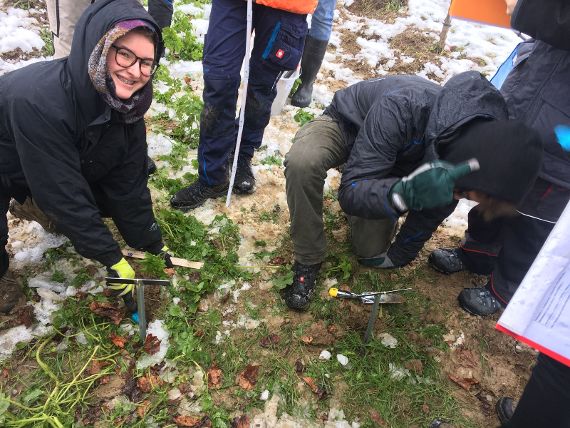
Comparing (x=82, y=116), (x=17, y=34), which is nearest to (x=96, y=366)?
(x=82, y=116)

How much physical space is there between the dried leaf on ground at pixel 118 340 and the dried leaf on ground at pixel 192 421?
52cm

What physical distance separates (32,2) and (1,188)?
4.20 m

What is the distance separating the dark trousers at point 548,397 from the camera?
166 cm

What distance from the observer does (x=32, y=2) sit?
5277 millimetres

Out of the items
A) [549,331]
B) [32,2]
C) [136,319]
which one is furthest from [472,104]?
[32,2]

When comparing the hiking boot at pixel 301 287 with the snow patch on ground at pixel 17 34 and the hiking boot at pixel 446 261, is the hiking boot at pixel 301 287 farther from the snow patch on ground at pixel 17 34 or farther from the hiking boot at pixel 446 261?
the snow patch on ground at pixel 17 34

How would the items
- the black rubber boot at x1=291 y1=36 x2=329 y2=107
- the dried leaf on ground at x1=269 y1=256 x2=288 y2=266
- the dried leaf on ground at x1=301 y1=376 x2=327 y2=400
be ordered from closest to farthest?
1. the dried leaf on ground at x1=301 y1=376 x2=327 y2=400
2. the dried leaf on ground at x1=269 y1=256 x2=288 y2=266
3. the black rubber boot at x1=291 y1=36 x2=329 y2=107

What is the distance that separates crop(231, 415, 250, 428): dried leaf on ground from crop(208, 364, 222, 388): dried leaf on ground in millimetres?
209

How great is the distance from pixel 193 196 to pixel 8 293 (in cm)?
136

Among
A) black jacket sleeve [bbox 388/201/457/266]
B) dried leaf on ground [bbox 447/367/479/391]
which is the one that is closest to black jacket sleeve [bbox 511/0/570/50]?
black jacket sleeve [bbox 388/201/457/266]

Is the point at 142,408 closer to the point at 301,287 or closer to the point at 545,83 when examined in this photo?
the point at 301,287

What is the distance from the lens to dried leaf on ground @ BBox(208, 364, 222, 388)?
236 centimetres

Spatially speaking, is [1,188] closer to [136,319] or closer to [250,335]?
[136,319]

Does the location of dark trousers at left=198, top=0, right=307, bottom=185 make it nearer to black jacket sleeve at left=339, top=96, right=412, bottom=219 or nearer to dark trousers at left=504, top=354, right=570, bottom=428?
black jacket sleeve at left=339, top=96, right=412, bottom=219
